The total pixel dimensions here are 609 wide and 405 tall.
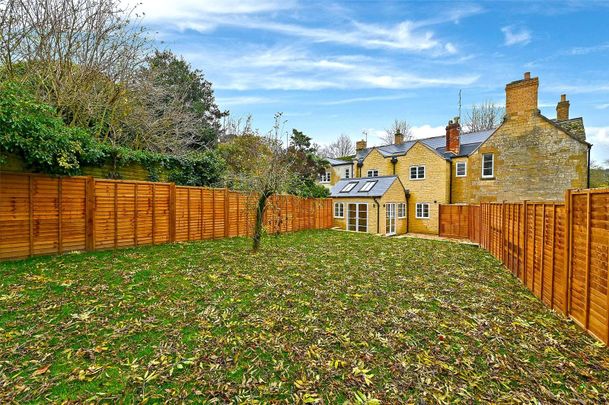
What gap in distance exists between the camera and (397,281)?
241 inches

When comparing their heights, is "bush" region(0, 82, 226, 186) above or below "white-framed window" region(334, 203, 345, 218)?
above

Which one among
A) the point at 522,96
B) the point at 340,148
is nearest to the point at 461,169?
the point at 522,96

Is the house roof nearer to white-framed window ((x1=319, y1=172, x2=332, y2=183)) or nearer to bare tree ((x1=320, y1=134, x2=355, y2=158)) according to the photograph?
white-framed window ((x1=319, y1=172, x2=332, y2=183))

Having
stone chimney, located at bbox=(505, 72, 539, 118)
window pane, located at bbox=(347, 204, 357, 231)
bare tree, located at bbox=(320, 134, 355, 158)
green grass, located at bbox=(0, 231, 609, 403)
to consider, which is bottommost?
green grass, located at bbox=(0, 231, 609, 403)

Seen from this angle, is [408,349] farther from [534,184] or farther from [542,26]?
[534,184]

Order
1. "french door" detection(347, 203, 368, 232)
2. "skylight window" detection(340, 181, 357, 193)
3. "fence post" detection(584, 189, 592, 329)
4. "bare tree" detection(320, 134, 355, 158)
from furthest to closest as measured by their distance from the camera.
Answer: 1. "bare tree" detection(320, 134, 355, 158)
2. "skylight window" detection(340, 181, 357, 193)
3. "french door" detection(347, 203, 368, 232)
4. "fence post" detection(584, 189, 592, 329)

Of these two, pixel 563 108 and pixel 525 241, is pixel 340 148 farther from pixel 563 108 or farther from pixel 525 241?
pixel 525 241

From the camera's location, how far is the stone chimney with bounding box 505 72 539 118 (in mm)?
14914

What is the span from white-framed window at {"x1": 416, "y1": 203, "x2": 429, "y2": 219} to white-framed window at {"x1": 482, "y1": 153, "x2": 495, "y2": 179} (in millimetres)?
3788

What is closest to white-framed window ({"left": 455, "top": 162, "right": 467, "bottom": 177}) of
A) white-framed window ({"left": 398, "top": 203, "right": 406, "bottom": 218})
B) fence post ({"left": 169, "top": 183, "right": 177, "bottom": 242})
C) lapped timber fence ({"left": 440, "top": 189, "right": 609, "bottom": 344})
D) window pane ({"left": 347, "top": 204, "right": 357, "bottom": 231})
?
white-framed window ({"left": 398, "top": 203, "right": 406, "bottom": 218})

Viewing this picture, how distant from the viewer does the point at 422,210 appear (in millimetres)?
18719

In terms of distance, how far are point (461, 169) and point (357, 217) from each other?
24.8ft

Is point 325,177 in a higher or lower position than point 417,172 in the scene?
higher

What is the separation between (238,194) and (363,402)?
10958 millimetres
